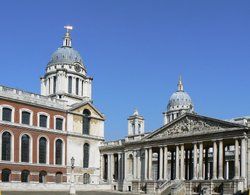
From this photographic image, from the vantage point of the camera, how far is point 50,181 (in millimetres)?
74750

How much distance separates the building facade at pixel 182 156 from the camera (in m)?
59.2

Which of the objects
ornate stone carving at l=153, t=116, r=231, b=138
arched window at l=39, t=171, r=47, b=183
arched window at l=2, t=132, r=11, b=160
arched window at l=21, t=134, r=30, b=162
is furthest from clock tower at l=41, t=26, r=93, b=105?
ornate stone carving at l=153, t=116, r=231, b=138

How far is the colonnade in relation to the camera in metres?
60.9

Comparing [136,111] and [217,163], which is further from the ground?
[136,111]

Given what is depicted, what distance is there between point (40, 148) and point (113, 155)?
51.4 feet

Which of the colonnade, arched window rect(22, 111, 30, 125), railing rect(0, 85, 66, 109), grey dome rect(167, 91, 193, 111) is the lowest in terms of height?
the colonnade

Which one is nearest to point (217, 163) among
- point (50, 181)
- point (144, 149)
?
point (144, 149)

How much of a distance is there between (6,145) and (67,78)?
23236 mm

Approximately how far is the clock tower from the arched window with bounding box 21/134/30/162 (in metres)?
15.0

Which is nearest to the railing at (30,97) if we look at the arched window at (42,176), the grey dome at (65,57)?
the arched window at (42,176)

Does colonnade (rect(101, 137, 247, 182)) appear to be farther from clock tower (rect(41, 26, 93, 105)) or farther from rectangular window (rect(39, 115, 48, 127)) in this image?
rectangular window (rect(39, 115, 48, 127))

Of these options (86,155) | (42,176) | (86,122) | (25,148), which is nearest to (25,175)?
(42,176)

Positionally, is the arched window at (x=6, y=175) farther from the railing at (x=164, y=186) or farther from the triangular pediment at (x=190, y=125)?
the triangular pediment at (x=190, y=125)

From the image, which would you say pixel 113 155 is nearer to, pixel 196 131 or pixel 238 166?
pixel 196 131
